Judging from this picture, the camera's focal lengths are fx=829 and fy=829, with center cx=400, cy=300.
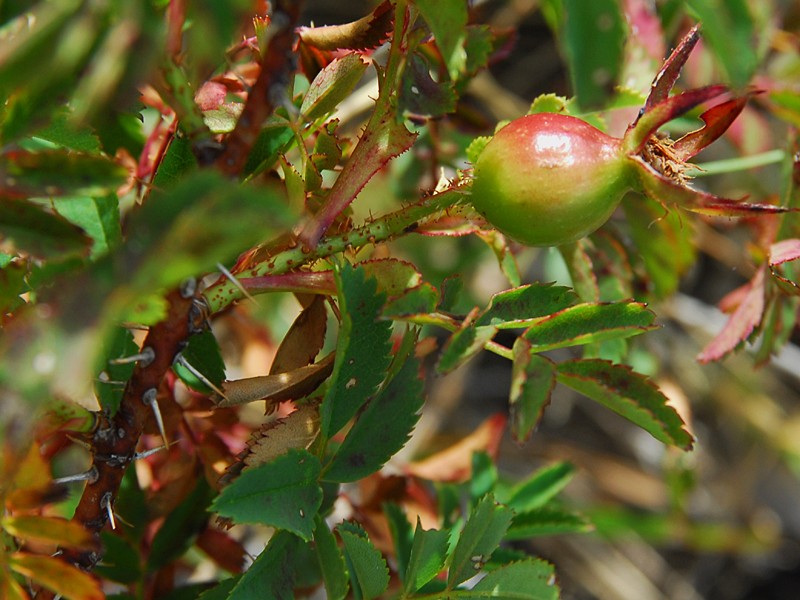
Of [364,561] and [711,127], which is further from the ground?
[711,127]

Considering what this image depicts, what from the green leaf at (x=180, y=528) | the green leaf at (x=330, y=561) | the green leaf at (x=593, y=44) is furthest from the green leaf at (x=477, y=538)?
the green leaf at (x=593, y=44)

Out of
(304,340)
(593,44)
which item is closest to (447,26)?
(304,340)

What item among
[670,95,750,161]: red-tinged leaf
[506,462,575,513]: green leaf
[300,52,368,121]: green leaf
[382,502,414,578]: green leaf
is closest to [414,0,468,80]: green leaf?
[300,52,368,121]: green leaf

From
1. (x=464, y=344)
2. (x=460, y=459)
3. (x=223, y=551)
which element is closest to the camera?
(x=464, y=344)

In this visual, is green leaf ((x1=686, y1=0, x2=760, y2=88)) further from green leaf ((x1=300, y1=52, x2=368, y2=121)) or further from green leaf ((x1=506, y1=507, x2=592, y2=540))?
green leaf ((x1=506, y1=507, x2=592, y2=540))

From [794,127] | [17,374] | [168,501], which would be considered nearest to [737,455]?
[794,127]

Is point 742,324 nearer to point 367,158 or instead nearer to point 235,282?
point 367,158
